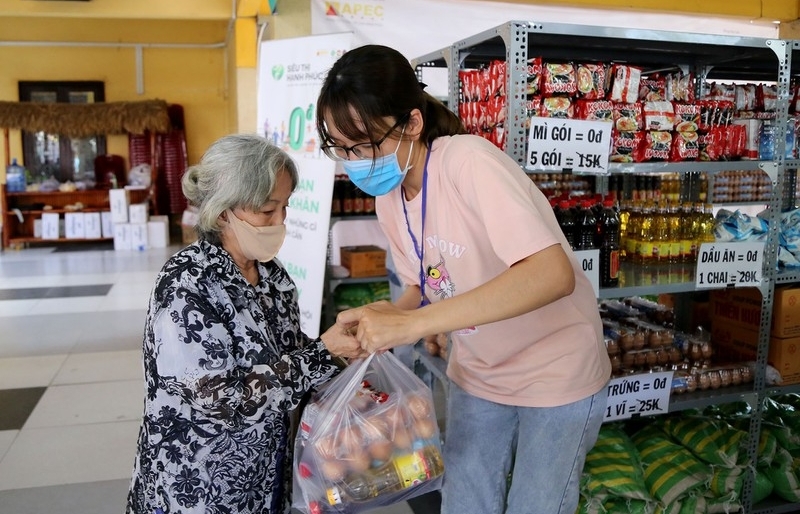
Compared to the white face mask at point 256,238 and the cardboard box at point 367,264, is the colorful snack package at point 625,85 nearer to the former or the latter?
the white face mask at point 256,238

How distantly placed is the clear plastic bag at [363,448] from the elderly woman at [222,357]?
98 millimetres

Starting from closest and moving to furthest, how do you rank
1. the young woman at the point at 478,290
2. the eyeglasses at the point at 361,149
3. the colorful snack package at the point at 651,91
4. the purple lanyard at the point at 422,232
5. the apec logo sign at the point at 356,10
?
the young woman at the point at 478,290
the eyeglasses at the point at 361,149
the purple lanyard at the point at 422,232
the colorful snack package at the point at 651,91
the apec logo sign at the point at 356,10

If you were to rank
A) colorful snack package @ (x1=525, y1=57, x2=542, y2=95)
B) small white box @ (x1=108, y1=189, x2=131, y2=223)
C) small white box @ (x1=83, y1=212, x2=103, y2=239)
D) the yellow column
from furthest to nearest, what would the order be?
small white box @ (x1=83, y1=212, x2=103, y2=239), small white box @ (x1=108, y1=189, x2=131, y2=223), the yellow column, colorful snack package @ (x1=525, y1=57, x2=542, y2=95)

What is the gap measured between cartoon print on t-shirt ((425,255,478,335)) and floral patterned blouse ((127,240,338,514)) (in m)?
0.30

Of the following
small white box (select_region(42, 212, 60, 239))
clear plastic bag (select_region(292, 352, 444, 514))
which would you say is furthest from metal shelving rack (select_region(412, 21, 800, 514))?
small white box (select_region(42, 212, 60, 239))

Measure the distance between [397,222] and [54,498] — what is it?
2.37 m

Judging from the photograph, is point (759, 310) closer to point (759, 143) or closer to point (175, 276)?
point (759, 143)

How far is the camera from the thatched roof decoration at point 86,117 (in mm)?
10734

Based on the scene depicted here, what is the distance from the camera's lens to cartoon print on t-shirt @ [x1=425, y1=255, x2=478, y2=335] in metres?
1.61

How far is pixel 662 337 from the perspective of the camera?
2.88 metres

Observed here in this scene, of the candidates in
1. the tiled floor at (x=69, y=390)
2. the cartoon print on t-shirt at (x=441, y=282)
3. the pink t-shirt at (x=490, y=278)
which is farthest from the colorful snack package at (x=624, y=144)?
the tiled floor at (x=69, y=390)

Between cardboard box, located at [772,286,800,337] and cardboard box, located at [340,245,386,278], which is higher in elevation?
cardboard box, located at [772,286,800,337]

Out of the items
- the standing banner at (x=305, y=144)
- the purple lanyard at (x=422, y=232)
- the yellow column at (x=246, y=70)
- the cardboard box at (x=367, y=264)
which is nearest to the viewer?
the purple lanyard at (x=422, y=232)

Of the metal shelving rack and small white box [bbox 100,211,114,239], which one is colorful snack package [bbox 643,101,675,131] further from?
small white box [bbox 100,211,114,239]
